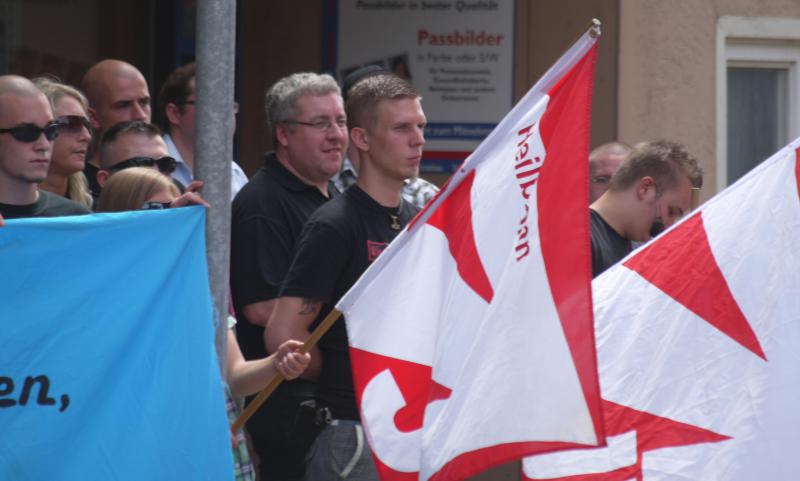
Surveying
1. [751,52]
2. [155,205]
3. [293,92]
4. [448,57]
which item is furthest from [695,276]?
[751,52]

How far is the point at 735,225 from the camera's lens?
4863 mm

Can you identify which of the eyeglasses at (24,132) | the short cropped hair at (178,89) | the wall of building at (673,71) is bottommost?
the eyeglasses at (24,132)

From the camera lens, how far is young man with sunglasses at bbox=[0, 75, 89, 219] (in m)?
4.41

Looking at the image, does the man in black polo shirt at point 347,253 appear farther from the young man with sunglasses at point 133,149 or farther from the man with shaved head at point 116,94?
the man with shaved head at point 116,94

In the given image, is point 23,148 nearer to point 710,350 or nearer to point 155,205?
point 155,205

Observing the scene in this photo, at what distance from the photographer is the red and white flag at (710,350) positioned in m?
4.65

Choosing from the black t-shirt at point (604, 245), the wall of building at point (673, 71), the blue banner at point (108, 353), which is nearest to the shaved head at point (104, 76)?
the black t-shirt at point (604, 245)

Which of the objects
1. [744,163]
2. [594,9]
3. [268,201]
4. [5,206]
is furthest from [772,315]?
A: [744,163]

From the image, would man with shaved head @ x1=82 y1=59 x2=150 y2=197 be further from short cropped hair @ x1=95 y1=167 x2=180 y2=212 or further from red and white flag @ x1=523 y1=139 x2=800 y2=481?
red and white flag @ x1=523 y1=139 x2=800 y2=481

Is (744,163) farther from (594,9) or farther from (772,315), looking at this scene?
(772,315)

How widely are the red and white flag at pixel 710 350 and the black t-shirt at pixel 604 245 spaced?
58 cm

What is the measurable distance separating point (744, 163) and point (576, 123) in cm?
525

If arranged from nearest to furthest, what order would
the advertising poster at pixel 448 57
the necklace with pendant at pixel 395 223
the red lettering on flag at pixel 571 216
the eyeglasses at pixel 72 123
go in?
1. the red lettering on flag at pixel 571 216
2. the necklace with pendant at pixel 395 223
3. the eyeglasses at pixel 72 123
4. the advertising poster at pixel 448 57

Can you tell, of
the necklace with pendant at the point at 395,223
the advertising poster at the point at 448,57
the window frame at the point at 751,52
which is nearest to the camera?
the necklace with pendant at the point at 395,223
